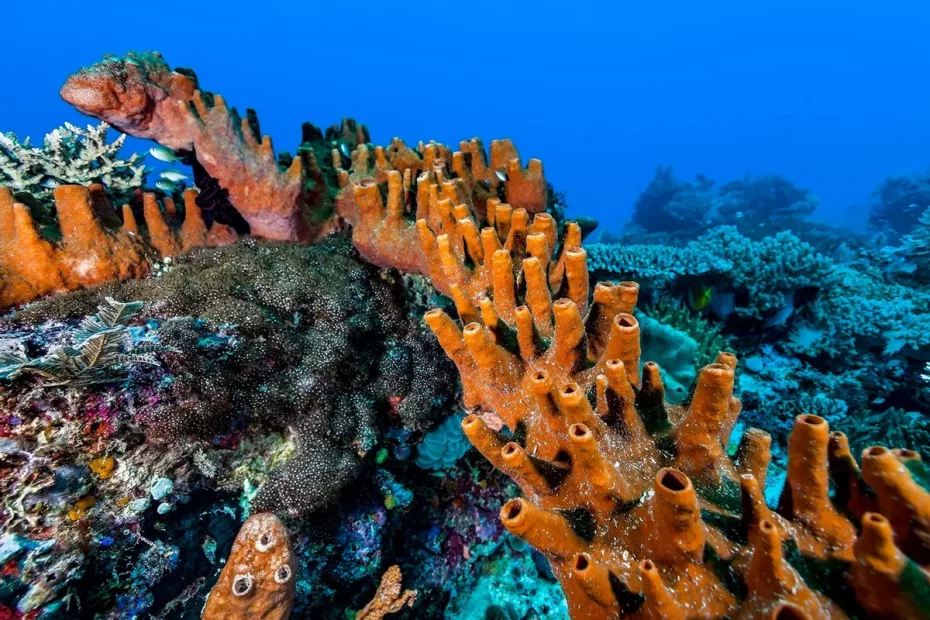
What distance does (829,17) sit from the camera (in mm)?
108688

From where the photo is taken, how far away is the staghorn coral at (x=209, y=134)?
386 cm

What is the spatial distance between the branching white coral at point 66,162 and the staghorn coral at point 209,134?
0.31 m

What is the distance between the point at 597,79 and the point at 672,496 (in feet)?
502

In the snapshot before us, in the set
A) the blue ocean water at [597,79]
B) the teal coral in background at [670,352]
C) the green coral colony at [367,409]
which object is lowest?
the green coral colony at [367,409]

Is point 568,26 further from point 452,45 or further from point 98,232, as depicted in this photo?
point 98,232

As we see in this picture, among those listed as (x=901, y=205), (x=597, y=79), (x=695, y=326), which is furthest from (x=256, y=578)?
(x=597, y=79)

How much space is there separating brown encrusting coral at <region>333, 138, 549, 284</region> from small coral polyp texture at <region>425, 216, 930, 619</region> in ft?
2.94

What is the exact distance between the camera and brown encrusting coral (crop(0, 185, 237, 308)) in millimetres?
3102

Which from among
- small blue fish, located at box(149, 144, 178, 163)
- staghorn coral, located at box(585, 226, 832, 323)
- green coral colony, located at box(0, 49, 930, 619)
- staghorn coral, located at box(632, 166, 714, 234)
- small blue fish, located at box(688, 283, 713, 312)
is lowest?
green coral colony, located at box(0, 49, 930, 619)

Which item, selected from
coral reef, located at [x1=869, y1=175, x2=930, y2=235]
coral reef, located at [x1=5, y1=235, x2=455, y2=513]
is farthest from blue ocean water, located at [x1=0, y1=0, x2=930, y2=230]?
coral reef, located at [x1=5, y1=235, x2=455, y2=513]

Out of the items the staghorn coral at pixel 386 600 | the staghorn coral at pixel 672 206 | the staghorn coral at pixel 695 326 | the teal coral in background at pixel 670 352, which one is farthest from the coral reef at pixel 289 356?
the staghorn coral at pixel 672 206

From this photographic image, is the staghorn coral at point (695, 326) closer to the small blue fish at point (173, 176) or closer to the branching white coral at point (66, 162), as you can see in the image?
the small blue fish at point (173, 176)

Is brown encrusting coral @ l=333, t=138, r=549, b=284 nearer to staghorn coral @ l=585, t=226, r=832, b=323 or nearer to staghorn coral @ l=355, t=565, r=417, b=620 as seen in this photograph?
staghorn coral @ l=355, t=565, r=417, b=620

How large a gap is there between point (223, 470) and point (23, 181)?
356 cm
